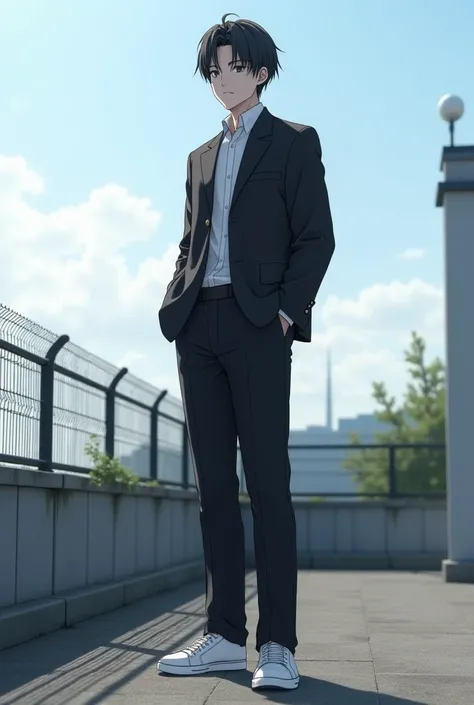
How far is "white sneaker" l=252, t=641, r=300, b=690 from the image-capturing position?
3998mm

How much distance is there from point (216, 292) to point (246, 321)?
17 centimetres

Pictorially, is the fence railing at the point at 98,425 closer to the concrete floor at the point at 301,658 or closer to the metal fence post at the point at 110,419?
the metal fence post at the point at 110,419

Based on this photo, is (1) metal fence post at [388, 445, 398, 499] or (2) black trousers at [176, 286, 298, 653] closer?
(2) black trousers at [176, 286, 298, 653]

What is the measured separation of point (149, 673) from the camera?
4.51 meters

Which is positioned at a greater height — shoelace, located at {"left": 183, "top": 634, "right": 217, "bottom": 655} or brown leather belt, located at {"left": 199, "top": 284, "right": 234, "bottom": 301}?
brown leather belt, located at {"left": 199, "top": 284, "right": 234, "bottom": 301}

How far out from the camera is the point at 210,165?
4539mm

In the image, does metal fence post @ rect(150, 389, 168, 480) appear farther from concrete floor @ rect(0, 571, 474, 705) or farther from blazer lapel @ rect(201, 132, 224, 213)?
blazer lapel @ rect(201, 132, 224, 213)

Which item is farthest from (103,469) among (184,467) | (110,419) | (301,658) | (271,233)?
(184,467)

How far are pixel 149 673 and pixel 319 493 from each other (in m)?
10.4

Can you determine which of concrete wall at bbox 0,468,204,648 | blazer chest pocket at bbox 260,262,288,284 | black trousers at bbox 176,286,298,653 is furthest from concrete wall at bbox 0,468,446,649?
blazer chest pocket at bbox 260,262,288,284

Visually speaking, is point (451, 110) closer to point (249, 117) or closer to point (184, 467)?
point (184, 467)

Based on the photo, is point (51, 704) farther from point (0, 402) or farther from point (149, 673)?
point (0, 402)

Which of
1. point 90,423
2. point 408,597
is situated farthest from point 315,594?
point 90,423

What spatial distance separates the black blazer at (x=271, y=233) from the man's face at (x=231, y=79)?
0.39ft
